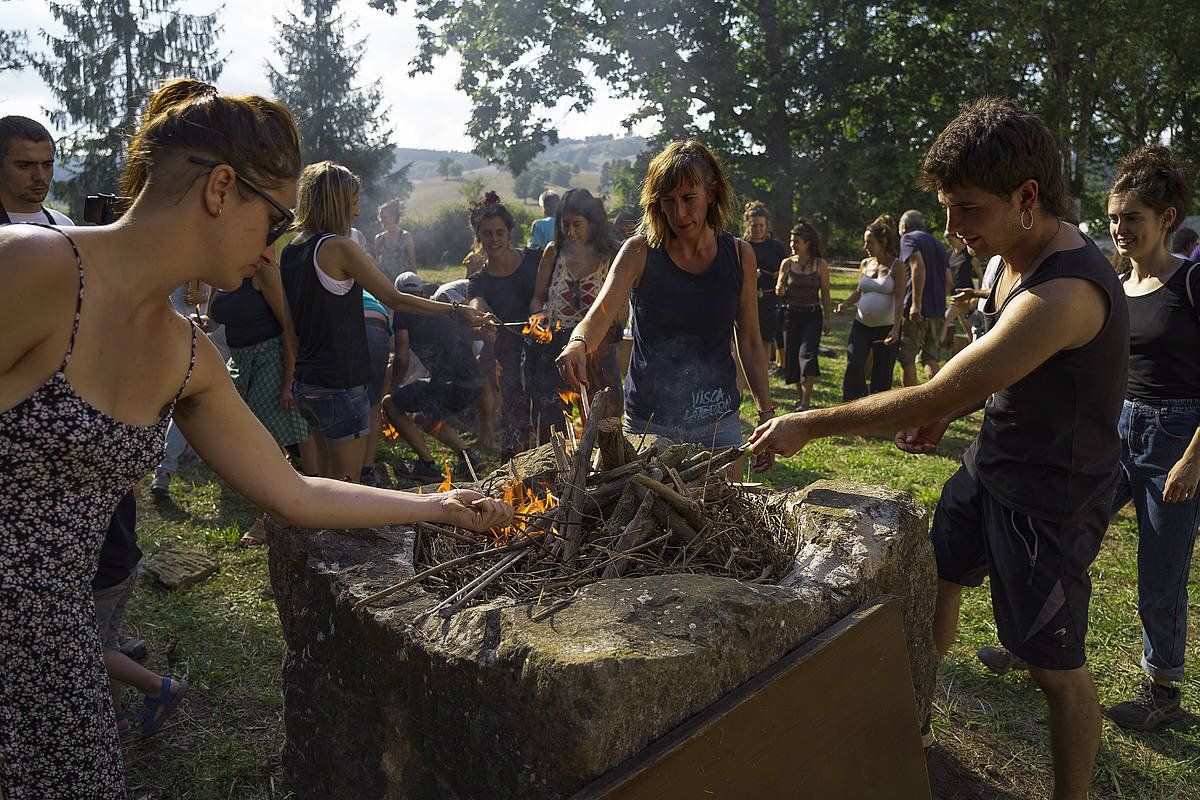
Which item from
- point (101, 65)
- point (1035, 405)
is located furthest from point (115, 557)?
point (101, 65)

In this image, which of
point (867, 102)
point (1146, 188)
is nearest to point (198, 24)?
point (867, 102)

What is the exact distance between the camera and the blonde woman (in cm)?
462

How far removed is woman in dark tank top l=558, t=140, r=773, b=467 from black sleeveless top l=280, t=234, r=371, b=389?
65.9 inches

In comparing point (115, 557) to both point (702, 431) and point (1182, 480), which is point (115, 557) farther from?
point (1182, 480)

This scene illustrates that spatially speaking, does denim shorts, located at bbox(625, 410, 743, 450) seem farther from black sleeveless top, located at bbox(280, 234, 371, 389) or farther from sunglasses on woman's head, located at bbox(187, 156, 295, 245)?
sunglasses on woman's head, located at bbox(187, 156, 295, 245)

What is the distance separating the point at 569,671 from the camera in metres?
1.86

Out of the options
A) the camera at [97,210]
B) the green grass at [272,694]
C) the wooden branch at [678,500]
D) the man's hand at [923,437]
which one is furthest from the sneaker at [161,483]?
the man's hand at [923,437]

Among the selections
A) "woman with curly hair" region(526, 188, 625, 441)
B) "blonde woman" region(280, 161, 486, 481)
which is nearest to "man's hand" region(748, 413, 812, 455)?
"blonde woman" region(280, 161, 486, 481)

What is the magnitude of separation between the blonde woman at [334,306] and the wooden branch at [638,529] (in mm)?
2206

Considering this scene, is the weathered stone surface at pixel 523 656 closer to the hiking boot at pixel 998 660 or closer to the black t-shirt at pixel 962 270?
the hiking boot at pixel 998 660

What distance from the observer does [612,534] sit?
2.82 m

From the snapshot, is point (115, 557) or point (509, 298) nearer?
point (115, 557)

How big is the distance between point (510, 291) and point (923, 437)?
14.2 feet

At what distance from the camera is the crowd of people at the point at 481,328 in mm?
1799
